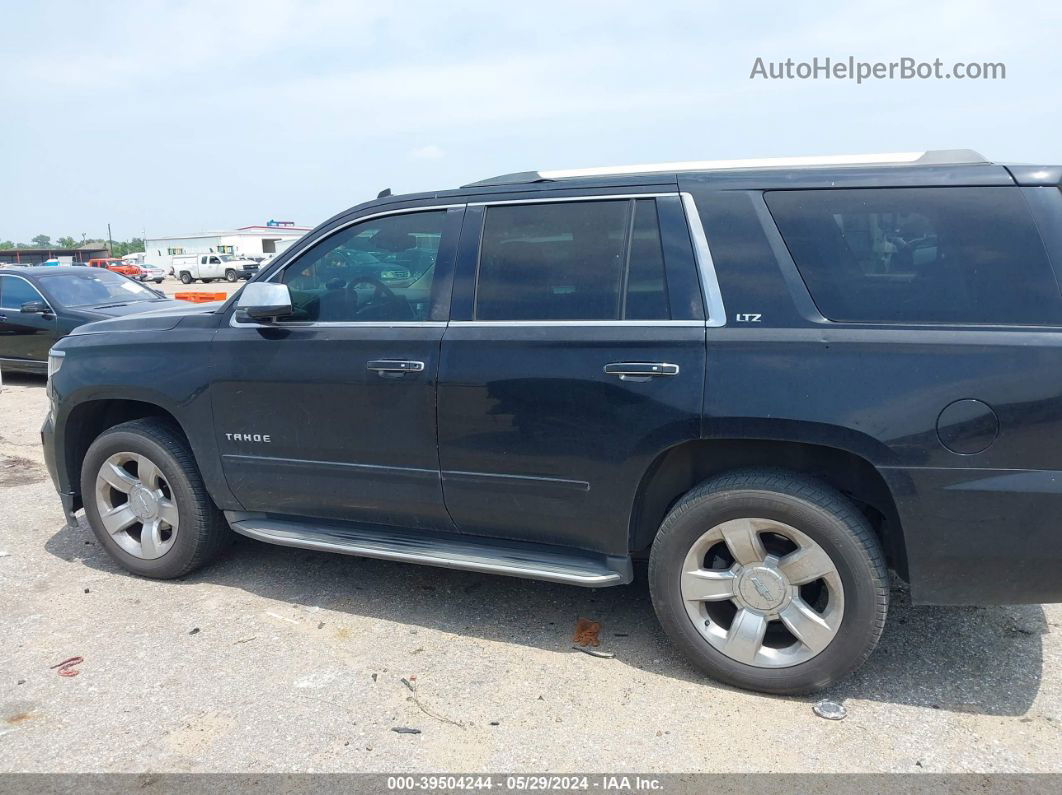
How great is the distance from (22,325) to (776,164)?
34.3ft

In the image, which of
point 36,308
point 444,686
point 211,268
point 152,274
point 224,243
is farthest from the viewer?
point 224,243

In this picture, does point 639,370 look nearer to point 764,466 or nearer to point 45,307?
point 764,466

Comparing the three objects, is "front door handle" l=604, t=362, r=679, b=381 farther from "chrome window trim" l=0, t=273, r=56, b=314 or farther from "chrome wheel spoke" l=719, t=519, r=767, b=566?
"chrome window trim" l=0, t=273, r=56, b=314

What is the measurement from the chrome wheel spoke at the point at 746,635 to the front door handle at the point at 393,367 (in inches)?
66.2

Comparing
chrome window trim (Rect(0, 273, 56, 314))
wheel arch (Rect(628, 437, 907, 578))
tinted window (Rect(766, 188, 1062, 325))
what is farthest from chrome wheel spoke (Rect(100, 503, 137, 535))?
chrome window trim (Rect(0, 273, 56, 314))

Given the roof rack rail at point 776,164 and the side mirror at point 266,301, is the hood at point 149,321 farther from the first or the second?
the roof rack rail at point 776,164

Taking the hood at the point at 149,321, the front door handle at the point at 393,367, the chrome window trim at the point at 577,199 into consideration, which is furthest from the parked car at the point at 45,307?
the chrome window trim at the point at 577,199

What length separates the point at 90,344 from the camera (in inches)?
170

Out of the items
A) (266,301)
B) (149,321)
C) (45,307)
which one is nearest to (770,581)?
(266,301)

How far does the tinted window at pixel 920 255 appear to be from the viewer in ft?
9.11

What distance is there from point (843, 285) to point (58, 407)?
4049 millimetres

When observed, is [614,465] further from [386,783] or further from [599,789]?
[386,783]

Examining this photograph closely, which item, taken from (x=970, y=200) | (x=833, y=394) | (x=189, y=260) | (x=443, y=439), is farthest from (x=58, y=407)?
(x=189, y=260)

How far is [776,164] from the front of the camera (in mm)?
3291
